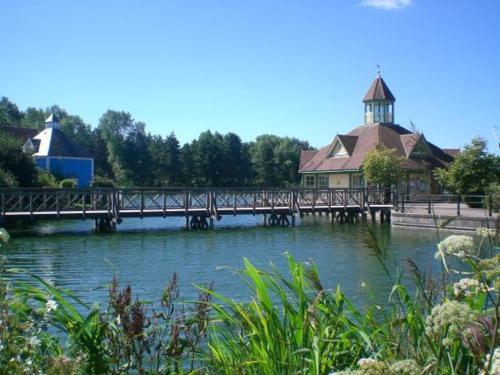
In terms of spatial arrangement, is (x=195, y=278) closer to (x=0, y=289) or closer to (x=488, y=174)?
(x=0, y=289)

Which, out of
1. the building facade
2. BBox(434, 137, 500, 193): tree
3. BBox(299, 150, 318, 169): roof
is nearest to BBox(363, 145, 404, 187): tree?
the building facade

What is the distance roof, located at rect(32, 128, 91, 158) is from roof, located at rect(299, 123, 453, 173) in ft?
66.4

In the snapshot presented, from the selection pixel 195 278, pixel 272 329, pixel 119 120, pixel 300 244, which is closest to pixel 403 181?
pixel 300 244

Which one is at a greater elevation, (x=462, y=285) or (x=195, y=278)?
(x=462, y=285)

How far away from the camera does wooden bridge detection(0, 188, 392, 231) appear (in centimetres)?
2666

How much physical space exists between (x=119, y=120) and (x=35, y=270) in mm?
103214

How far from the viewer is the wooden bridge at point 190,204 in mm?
26656

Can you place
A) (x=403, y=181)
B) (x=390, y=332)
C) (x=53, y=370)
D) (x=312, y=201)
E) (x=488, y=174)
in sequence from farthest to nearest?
(x=403, y=181), (x=312, y=201), (x=488, y=174), (x=390, y=332), (x=53, y=370)

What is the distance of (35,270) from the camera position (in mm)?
15203

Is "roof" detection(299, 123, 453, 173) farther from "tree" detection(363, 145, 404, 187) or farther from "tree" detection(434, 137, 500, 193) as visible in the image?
"tree" detection(434, 137, 500, 193)

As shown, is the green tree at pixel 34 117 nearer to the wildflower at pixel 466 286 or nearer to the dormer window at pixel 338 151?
the dormer window at pixel 338 151

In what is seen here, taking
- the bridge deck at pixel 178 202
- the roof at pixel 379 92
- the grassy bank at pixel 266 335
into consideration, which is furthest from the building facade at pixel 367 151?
the grassy bank at pixel 266 335

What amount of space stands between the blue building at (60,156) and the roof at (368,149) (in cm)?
1950

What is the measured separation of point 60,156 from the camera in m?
51.4
